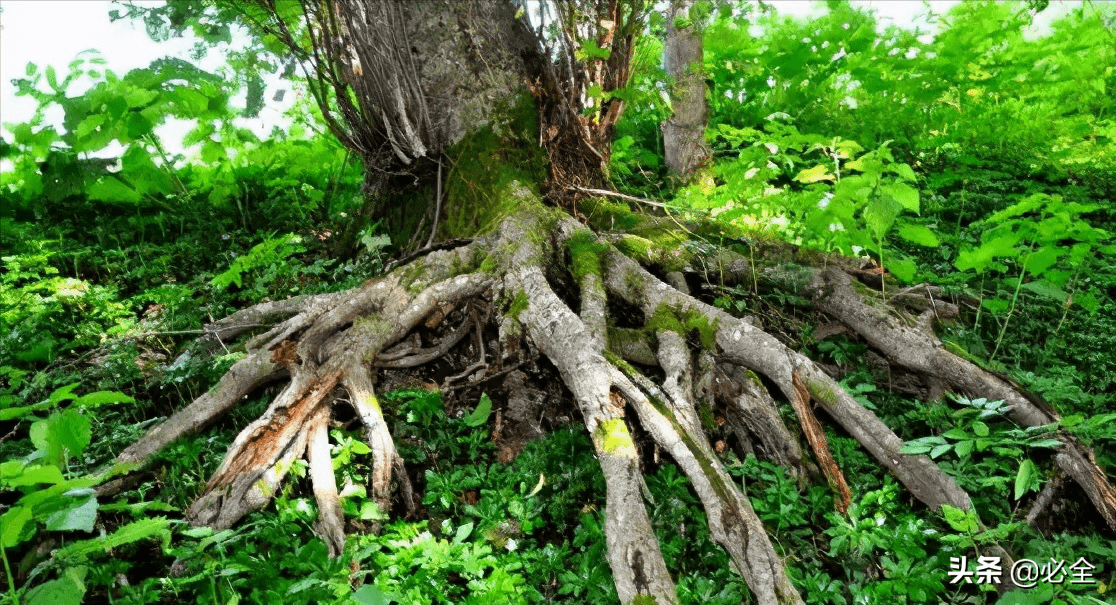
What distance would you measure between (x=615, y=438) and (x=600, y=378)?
286 millimetres

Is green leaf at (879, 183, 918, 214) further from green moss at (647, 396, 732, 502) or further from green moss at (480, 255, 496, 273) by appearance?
green moss at (480, 255, 496, 273)

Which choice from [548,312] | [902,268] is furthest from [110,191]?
[902,268]

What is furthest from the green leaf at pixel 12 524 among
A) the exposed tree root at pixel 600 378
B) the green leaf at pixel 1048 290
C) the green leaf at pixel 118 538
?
the green leaf at pixel 1048 290

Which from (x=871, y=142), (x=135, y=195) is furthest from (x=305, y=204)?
(x=871, y=142)

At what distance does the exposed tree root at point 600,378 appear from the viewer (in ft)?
7.06

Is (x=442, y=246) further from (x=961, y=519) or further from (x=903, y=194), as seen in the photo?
(x=961, y=519)

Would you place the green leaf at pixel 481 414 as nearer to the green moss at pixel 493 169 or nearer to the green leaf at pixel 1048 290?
the green moss at pixel 493 169

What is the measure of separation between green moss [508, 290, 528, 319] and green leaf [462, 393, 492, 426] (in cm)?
41

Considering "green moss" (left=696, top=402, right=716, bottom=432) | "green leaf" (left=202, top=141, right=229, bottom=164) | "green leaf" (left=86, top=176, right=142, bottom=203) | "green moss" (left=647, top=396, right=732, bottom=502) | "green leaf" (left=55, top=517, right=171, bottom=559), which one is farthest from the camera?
"green leaf" (left=202, top=141, right=229, bottom=164)

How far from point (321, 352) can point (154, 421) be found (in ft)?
2.72

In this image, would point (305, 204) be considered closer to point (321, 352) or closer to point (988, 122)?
point (321, 352)

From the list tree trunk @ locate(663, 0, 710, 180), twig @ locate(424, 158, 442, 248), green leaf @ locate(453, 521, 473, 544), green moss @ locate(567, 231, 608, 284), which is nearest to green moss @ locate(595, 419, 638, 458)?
green leaf @ locate(453, 521, 473, 544)

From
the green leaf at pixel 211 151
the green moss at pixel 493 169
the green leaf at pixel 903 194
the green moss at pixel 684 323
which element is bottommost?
the green moss at pixel 684 323

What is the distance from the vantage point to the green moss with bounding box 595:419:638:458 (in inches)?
88.2
